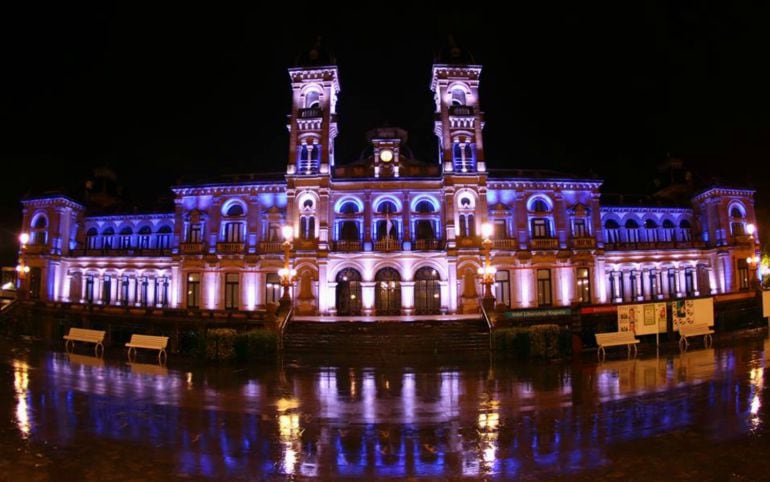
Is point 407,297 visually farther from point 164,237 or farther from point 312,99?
point 164,237

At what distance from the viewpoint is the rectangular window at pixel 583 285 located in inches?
1409

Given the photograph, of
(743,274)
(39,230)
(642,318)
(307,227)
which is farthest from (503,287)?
(39,230)

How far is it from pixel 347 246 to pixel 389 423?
24.5 m

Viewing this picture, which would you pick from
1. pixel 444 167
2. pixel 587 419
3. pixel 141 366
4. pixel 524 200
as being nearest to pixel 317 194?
pixel 444 167

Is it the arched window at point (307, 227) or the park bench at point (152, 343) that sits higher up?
the arched window at point (307, 227)

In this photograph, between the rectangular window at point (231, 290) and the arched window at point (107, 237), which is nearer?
the rectangular window at point (231, 290)

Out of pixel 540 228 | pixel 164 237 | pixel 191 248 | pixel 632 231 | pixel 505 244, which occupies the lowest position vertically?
pixel 505 244

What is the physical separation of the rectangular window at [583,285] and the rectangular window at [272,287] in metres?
25.6

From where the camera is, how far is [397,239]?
35.0 meters

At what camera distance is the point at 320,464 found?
25.2ft

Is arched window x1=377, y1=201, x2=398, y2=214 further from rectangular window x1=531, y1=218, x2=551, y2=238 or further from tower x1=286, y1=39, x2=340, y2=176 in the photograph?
rectangular window x1=531, y1=218, x2=551, y2=238

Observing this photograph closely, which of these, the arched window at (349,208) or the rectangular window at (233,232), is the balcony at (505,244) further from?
the rectangular window at (233,232)

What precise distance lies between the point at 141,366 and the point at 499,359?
1511 centimetres

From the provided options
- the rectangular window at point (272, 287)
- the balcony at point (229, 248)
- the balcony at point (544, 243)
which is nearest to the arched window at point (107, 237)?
the balcony at point (229, 248)
